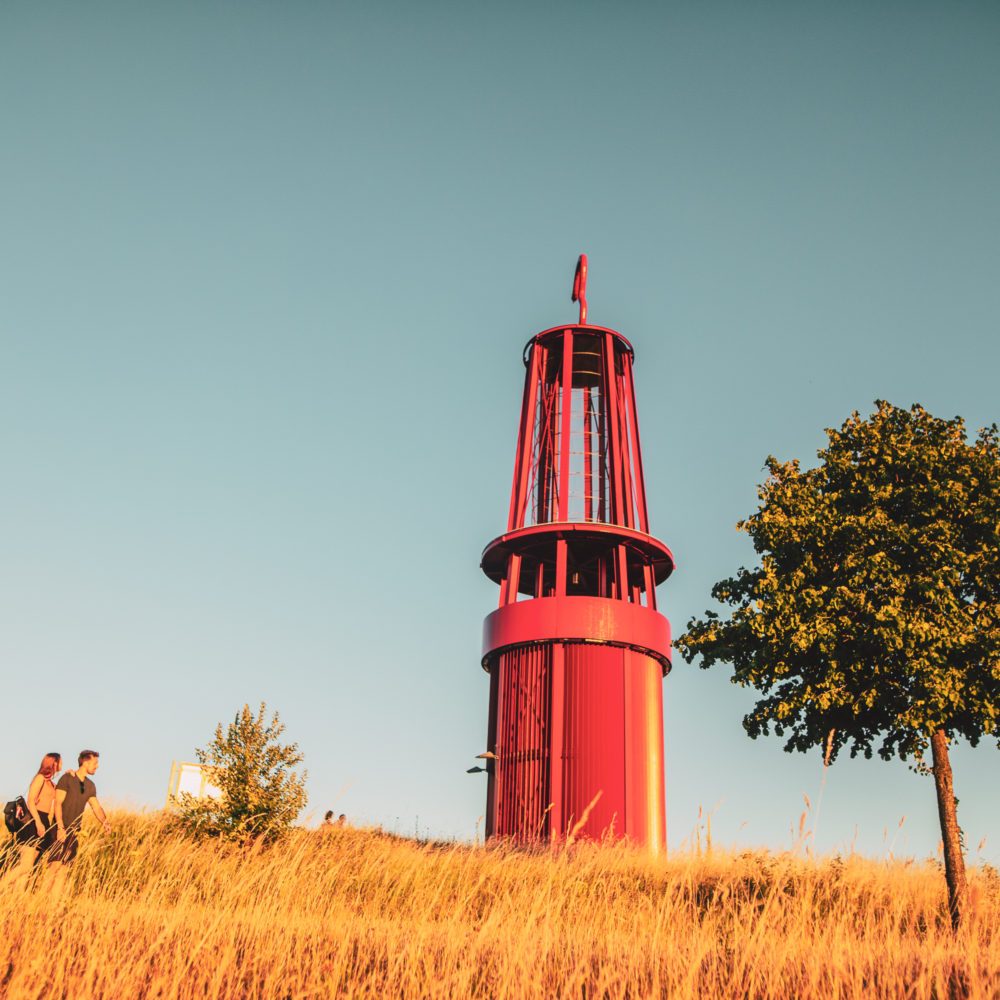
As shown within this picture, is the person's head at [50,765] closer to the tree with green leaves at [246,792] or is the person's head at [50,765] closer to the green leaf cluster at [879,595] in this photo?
the tree with green leaves at [246,792]

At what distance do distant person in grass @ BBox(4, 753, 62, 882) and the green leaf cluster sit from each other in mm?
10448

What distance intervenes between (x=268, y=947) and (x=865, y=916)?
649cm

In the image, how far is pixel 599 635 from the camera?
995 inches

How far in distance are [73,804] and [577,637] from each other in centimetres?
1564

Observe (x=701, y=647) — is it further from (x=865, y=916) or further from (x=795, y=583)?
(x=865, y=916)

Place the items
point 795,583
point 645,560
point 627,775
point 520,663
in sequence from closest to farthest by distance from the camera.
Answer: point 795,583, point 627,775, point 520,663, point 645,560

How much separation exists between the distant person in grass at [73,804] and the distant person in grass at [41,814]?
0.34 ft

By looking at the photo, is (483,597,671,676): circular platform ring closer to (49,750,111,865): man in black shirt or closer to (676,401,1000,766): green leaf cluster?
(676,401,1000,766): green leaf cluster

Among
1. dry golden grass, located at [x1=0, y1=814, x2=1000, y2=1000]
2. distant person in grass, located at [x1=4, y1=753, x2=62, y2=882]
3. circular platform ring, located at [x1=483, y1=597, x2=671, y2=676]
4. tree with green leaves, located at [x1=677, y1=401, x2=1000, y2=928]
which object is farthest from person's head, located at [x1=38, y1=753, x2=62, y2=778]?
circular platform ring, located at [x1=483, y1=597, x2=671, y2=676]

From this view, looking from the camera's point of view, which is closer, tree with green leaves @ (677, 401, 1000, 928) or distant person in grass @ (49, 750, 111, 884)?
distant person in grass @ (49, 750, 111, 884)

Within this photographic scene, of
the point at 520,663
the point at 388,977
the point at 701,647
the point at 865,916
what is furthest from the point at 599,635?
the point at 388,977

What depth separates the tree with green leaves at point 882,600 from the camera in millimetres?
14133

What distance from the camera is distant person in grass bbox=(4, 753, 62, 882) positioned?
11.0m

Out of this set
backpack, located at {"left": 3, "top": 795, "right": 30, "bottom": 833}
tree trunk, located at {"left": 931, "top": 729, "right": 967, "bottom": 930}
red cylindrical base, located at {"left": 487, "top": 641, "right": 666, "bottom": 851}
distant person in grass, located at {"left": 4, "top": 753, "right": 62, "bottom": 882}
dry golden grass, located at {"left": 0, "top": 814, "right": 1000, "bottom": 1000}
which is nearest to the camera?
dry golden grass, located at {"left": 0, "top": 814, "right": 1000, "bottom": 1000}
